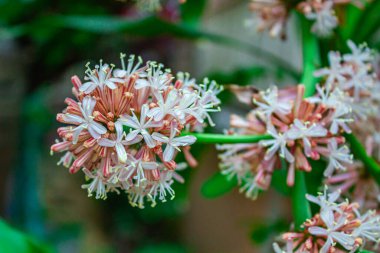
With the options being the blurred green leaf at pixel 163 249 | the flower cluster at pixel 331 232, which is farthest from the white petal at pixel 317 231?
the blurred green leaf at pixel 163 249

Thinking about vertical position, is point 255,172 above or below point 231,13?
above

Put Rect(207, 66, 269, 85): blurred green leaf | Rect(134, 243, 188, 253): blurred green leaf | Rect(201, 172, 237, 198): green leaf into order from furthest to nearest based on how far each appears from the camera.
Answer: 1. Rect(134, 243, 188, 253): blurred green leaf
2. Rect(207, 66, 269, 85): blurred green leaf
3. Rect(201, 172, 237, 198): green leaf

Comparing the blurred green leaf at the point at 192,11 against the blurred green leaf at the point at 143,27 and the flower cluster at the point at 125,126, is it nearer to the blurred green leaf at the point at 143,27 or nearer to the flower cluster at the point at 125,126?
the blurred green leaf at the point at 143,27

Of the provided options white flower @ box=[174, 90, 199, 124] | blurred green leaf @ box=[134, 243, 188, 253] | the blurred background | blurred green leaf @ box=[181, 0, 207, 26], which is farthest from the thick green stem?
blurred green leaf @ box=[134, 243, 188, 253]

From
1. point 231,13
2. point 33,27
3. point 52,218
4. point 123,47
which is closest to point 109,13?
point 123,47

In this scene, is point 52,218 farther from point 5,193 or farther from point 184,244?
point 184,244

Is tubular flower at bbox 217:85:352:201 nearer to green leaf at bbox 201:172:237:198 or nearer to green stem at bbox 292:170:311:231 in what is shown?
green stem at bbox 292:170:311:231

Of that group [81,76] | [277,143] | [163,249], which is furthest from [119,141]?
[163,249]

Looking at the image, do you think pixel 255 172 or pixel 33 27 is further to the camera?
pixel 33 27
